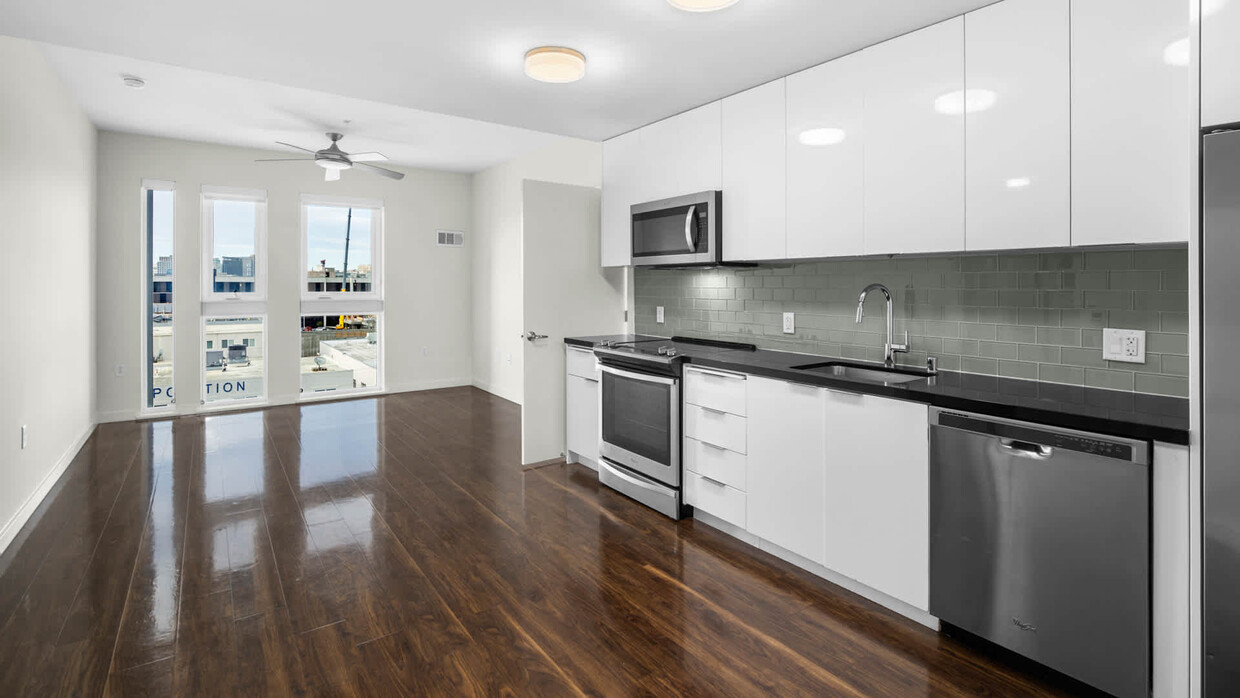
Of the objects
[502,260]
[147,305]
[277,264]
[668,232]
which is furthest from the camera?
[502,260]

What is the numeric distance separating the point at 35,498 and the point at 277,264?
139 inches

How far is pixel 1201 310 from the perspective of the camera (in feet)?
5.10

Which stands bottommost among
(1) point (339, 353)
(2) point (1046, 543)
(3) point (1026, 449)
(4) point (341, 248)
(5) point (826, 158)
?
(2) point (1046, 543)

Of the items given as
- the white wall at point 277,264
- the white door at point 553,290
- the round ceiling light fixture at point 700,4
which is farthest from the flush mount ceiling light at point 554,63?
the white wall at point 277,264

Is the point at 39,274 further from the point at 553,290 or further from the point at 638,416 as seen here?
the point at 638,416

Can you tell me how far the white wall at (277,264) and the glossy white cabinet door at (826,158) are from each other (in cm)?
549

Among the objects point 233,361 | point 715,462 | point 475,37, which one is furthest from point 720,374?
point 233,361

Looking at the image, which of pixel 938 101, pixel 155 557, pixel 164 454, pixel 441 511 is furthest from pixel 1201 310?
pixel 164 454

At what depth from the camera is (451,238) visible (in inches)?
303

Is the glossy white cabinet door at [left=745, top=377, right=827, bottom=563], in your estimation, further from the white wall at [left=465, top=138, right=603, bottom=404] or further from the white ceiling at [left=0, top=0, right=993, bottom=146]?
the white wall at [left=465, top=138, right=603, bottom=404]

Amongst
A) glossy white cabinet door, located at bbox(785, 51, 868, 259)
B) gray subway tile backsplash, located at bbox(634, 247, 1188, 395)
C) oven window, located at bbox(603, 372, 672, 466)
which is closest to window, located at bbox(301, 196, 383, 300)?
oven window, located at bbox(603, 372, 672, 466)

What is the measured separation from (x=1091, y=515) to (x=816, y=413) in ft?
3.26

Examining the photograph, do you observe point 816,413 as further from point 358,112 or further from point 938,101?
point 358,112

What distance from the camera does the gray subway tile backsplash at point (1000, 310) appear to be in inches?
83.1
